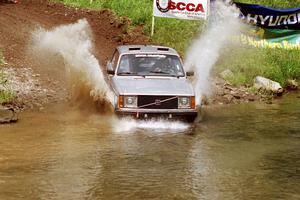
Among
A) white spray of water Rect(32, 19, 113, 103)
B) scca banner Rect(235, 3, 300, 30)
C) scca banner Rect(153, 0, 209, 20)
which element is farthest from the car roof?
scca banner Rect(235, 3, 300, 30)

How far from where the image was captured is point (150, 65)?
44.4 ft

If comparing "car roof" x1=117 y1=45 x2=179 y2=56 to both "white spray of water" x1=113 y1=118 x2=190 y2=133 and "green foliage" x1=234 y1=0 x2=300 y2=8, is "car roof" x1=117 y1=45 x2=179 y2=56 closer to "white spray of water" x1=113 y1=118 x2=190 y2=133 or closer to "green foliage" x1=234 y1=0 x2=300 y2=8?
"white spray of water" x1=113 y1=118 x2=190 y2=133

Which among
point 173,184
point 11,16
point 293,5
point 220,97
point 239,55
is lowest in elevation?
point 173,184

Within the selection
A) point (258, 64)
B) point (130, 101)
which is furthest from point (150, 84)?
point (258, 64)

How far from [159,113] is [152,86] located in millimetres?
631

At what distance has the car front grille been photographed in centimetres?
1227

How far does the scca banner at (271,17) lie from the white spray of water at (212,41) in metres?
0.43

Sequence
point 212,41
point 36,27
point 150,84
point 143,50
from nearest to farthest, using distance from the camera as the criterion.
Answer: point 150,84
point 143,50
point 36,27
point 212,41

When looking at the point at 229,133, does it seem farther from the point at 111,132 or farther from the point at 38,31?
the point at 38,31

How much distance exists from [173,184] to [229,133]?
4155 mm

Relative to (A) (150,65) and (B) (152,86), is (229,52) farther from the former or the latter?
(B) (152,86)

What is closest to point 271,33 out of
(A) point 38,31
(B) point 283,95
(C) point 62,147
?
(B) point 283,95

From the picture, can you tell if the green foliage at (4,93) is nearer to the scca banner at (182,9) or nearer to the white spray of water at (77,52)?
the white spray of water at (77,52)

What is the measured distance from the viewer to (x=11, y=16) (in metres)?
21.0
